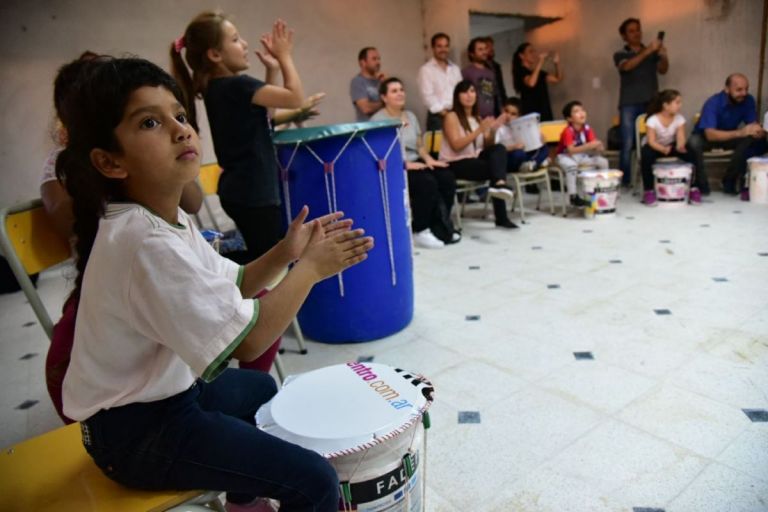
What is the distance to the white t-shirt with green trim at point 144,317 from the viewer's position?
28.4 inches

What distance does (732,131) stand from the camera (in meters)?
4.90

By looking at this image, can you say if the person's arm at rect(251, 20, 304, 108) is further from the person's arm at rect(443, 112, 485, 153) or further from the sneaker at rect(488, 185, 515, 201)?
the sneaker at rect(488, 185, 515, 201)

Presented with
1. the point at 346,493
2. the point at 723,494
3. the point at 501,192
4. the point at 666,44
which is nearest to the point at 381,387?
the point at 346,493

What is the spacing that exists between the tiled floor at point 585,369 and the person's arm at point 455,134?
1.05 metres

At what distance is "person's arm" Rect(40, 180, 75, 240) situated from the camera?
1304mm

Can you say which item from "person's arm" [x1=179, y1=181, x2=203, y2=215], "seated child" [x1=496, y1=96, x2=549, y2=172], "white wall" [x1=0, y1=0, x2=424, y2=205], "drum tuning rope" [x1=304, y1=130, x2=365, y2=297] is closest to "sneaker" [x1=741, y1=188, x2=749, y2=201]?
"seated child" [x1=496, y1=96, x2=549, y2=172]

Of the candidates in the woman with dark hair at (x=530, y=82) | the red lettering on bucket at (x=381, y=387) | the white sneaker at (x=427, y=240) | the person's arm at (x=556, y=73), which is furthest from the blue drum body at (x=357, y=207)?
the person's arm at (x=556, y=73)

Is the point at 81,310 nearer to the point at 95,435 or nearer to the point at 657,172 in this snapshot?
the point at 95,435

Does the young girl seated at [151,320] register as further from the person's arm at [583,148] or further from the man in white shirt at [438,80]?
the person's arm at [583,148]

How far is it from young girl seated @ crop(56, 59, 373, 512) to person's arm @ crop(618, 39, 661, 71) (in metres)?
6.00

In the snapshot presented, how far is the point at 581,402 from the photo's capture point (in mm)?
1729

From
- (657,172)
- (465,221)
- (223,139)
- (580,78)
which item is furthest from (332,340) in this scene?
(580,78)

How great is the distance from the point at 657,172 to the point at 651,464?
3956 mm

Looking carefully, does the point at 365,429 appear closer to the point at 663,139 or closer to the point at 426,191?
the point at 426,191
